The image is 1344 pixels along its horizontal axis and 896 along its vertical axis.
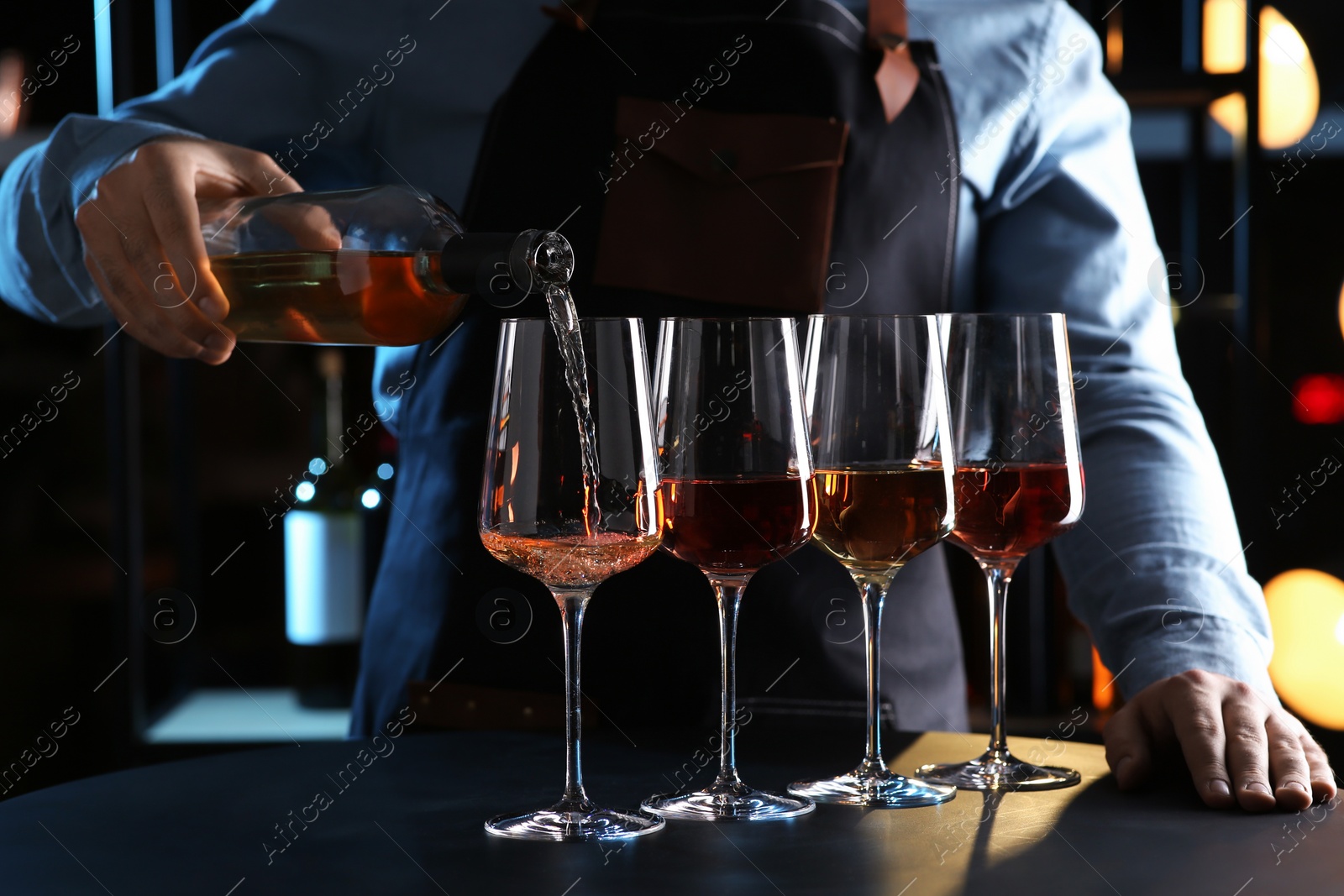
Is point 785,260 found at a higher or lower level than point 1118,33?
A: lower

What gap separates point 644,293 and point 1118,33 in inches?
49.5

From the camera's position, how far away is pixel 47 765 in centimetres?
227

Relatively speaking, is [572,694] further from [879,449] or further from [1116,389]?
[1116,389]

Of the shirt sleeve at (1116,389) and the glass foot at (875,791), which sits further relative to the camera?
the shirt sleeve at (1116,389)

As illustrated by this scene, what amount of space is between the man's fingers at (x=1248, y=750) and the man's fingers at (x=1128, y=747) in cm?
5

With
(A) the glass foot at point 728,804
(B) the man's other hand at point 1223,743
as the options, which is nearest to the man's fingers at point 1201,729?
(B) the man's other hand at point 1223,743

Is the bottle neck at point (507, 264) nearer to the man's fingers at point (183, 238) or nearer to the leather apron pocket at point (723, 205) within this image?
the man's fingers at point (183, 238)

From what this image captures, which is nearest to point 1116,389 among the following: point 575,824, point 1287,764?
point 1287,764

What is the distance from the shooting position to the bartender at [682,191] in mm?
1240

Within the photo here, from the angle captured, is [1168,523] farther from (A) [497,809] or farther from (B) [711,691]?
(A) [497,809]

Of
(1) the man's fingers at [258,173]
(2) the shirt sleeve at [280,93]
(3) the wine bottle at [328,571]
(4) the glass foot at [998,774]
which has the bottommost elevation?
(3) the wine bottle at [328,571]

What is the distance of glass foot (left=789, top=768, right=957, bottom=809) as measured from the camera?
77cm

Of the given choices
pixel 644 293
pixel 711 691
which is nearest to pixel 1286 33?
pixel 644 293

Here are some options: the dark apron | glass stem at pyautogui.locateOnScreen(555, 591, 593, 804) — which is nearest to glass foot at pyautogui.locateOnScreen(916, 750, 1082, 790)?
glass stem at pyautogui.locateOnScreen(555, 591, 593, 804)
